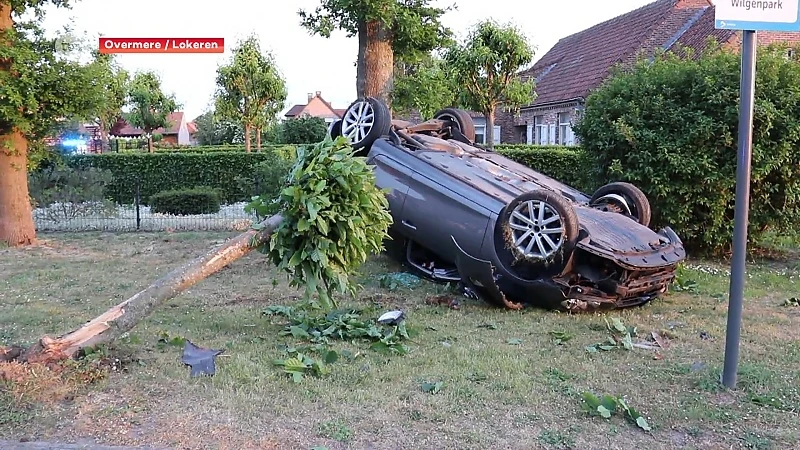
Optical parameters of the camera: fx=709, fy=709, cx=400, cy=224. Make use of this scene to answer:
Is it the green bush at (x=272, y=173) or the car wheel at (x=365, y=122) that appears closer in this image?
the car wheel at (x=365, y=122)

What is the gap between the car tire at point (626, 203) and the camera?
26.9ft

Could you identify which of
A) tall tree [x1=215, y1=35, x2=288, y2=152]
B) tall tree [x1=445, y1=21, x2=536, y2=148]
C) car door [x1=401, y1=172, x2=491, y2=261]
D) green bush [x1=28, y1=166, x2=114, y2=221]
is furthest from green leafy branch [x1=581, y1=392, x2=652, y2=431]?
tall tree [x1=215, y1=35, x2=288, y2=152]

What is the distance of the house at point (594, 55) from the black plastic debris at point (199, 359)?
686 inches

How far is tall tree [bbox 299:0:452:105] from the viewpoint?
41.2 feet

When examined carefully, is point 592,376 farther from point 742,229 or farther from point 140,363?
point 140,363

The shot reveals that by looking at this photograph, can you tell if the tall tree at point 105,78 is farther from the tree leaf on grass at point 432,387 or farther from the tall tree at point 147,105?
the tall tree at point 147,105

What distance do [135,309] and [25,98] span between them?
716 cm

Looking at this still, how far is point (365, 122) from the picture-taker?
903cm

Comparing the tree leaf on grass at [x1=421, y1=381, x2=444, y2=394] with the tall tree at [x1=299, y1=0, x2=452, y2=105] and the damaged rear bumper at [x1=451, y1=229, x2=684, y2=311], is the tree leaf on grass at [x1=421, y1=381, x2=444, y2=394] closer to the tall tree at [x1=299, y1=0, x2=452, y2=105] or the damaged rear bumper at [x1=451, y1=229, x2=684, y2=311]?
the damaged rear bumper at [x1=451, y1=229, x2=684, y2=311]

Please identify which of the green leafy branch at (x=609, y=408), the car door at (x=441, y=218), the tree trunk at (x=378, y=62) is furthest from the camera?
the tree trunk at (x=378, y=62)

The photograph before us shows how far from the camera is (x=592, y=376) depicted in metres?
5.16

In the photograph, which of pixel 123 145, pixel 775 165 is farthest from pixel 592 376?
pixel 123 145

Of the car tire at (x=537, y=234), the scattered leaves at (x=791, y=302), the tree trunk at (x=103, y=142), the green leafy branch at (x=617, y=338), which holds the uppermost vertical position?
the tree trunk at (x=103, y=142)

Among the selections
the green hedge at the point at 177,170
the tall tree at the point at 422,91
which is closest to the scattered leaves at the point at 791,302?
the tall tree at the point at 422,91
